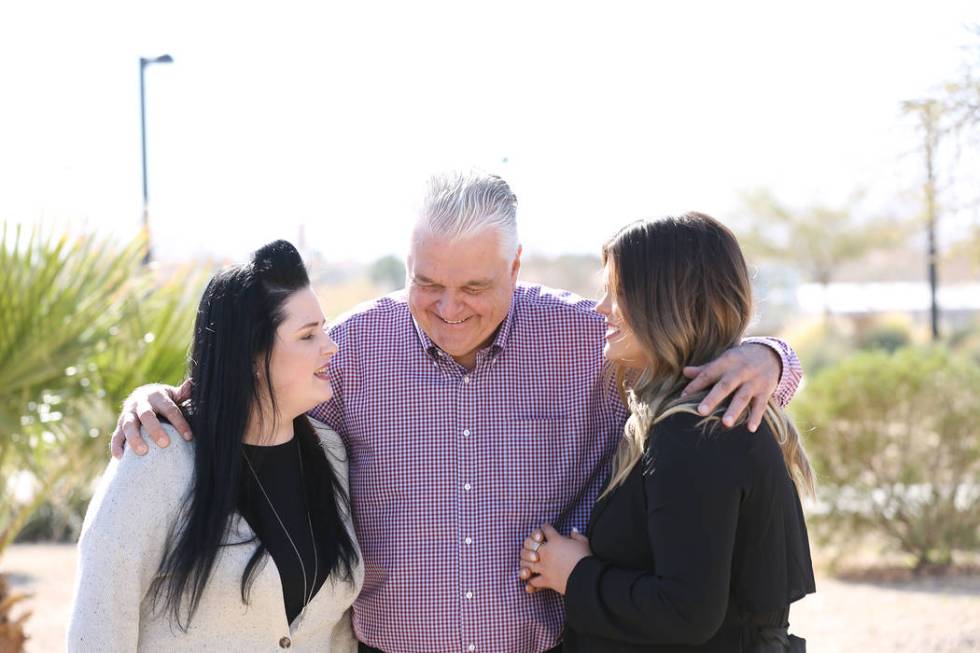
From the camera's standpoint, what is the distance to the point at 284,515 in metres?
2.76

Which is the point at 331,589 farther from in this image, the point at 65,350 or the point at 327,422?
the point at 65,350

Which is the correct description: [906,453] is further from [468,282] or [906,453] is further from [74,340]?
[468,282]

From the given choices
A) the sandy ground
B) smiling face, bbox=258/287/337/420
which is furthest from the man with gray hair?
the sandy ground

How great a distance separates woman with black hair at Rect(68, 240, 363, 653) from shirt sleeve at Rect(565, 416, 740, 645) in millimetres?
764

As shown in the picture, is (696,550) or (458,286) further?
(458,286)

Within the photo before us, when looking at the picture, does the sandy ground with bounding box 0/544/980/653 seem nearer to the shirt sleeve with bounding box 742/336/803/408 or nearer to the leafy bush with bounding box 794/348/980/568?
the leafy bush with bounding box 794/348/980/568

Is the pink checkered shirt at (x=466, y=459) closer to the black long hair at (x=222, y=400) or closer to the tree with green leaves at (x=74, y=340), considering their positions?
the black long hair at (x=222, y=400)

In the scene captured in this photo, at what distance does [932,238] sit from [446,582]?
32.6 ft

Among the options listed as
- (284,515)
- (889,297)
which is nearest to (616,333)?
(284,515)

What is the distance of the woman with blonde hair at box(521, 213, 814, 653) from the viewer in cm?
242

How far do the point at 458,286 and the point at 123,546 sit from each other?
43.4 inches

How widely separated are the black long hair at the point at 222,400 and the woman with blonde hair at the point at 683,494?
2.29ft

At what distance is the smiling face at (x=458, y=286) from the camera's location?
3.09 meters

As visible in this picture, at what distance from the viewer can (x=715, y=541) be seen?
240 cm
